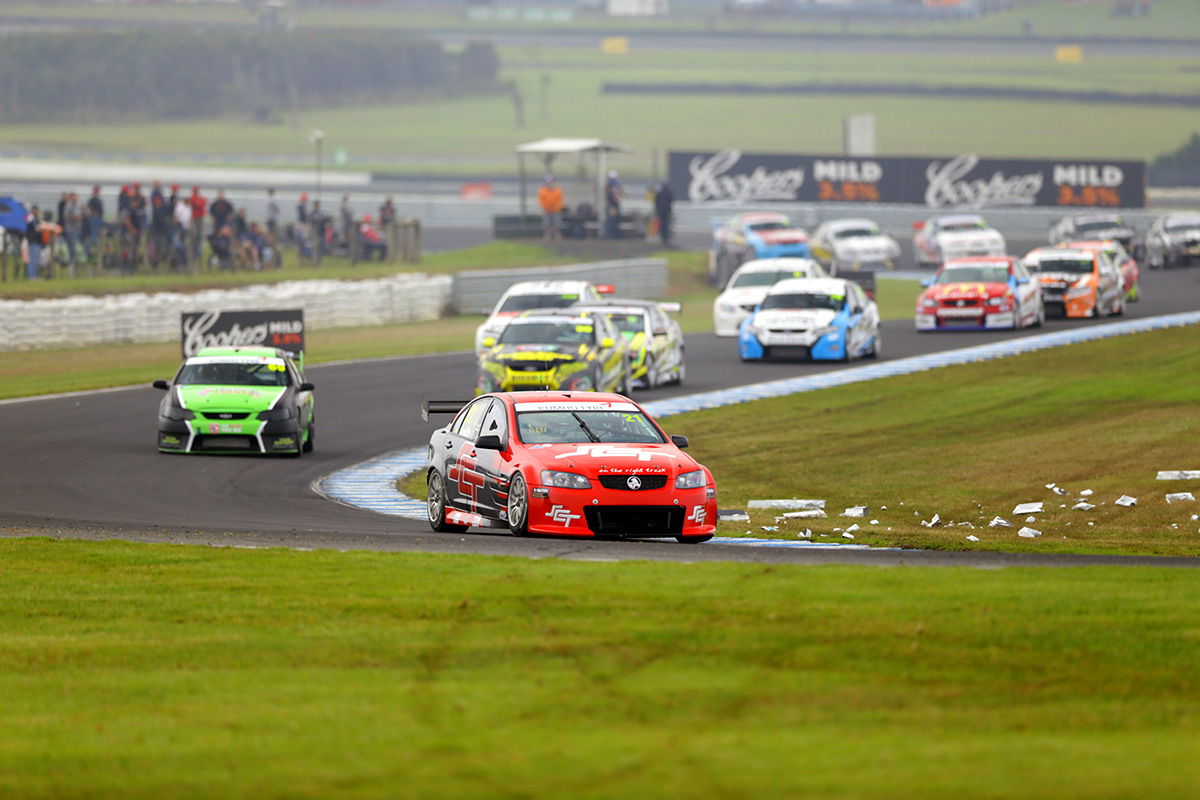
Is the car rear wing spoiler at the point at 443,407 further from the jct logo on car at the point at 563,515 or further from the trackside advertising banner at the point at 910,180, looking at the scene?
the trackside advertising banner at the point at 910,180

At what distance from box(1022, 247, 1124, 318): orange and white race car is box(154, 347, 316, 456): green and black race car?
2175 cm

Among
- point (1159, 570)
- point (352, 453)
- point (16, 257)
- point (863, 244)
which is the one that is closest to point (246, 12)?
point (863, 244)

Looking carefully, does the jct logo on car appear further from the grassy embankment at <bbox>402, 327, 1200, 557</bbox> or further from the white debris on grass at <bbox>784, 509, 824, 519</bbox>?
the white debris on grass at <bbox>784, 509, 824, 519</bbox>

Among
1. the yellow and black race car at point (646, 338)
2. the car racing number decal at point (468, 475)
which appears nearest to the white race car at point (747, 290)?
the yellow and black race car at point (646, 338)

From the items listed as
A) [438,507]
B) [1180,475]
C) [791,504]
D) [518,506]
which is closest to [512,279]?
[791,504]

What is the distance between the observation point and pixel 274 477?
20.1m

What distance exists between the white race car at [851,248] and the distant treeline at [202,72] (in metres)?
56.0

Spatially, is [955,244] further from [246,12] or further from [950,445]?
[246,12]

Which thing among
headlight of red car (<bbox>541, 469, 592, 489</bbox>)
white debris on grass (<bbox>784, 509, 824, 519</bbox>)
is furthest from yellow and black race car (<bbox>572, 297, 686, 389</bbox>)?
headlight of red car (<bbox>541, 469, 592, 489</bbox>)

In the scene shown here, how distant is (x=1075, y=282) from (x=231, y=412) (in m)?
23.3

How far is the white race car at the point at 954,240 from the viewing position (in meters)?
51.2

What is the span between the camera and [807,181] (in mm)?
64938

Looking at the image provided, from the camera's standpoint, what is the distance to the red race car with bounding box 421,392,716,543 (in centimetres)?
1438

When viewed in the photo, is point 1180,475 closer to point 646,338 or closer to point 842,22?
point 646,338
